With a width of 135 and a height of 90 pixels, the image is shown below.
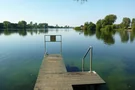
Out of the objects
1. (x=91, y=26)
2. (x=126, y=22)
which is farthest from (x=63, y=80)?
(x=126, y=22)

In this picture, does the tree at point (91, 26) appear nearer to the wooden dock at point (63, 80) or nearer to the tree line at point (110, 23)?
the tree line at point (110, 23)

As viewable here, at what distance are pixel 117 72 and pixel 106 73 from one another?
846mm

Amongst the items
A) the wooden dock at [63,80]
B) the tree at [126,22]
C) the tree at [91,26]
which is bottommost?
the wooden dock at [63,80]

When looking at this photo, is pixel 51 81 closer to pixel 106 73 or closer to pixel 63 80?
pixel 63 80

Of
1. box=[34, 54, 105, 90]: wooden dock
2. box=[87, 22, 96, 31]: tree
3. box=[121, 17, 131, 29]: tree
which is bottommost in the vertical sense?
box=[34, 54, 105, 90]: wooden dock

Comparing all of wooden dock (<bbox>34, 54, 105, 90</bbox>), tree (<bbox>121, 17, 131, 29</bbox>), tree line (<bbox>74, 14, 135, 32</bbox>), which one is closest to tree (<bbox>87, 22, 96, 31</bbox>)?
tree line (<bbox>74, 14, 135, 32</bbox>)

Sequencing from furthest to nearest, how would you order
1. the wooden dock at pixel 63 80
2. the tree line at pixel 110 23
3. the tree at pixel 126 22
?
the tree at pixel 126 22 < the tree line at pixel 110 23 < the wooden dock at pixel 63 80

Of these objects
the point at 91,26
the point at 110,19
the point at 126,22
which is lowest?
the point at 91,26

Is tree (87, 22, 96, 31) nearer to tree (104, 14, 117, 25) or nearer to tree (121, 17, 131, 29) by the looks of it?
tree (104, 14, 117, 25)

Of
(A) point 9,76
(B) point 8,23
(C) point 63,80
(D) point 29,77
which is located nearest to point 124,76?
(C) point 63,80

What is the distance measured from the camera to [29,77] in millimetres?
9273

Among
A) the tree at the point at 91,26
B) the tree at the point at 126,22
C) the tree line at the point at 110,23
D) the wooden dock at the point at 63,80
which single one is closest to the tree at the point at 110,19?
the tree line at the point at 110,23

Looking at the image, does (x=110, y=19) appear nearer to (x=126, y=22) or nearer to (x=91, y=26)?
(x=126, y=22)

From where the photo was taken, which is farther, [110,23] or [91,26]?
[91,26]
